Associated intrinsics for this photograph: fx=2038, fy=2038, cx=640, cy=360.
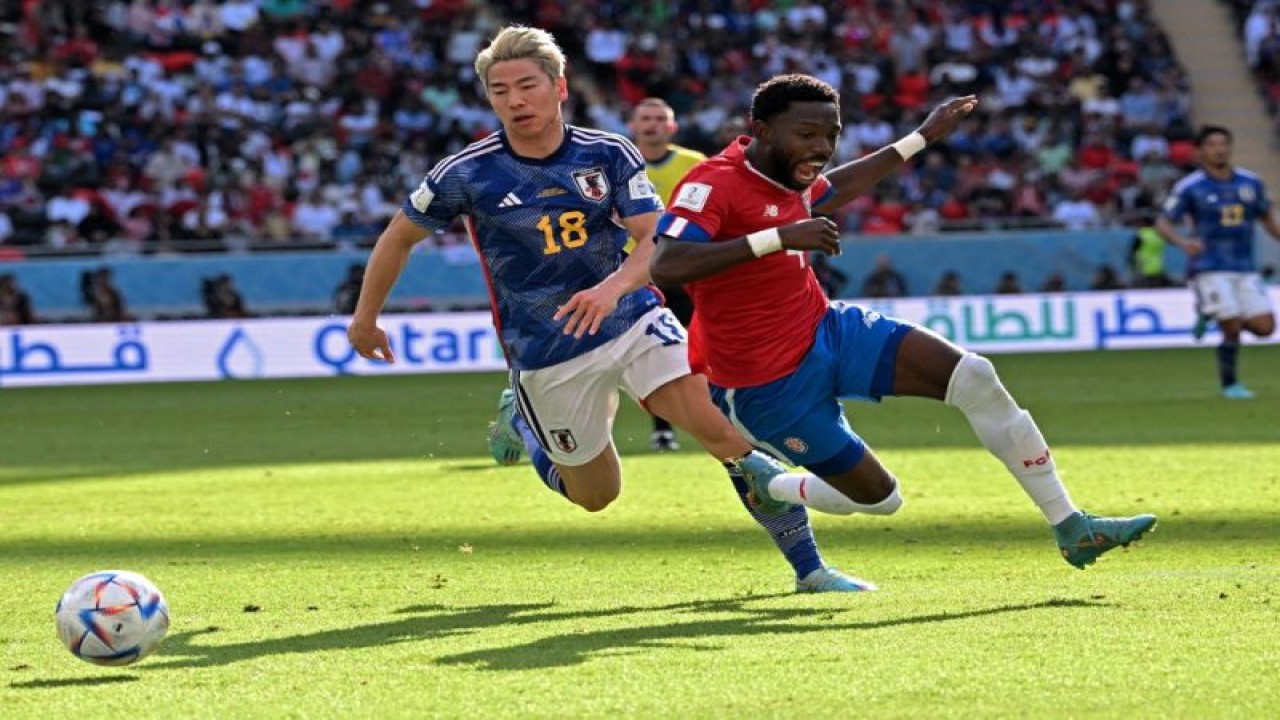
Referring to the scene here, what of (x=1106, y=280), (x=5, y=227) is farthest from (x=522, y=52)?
(x=1106, y=280)

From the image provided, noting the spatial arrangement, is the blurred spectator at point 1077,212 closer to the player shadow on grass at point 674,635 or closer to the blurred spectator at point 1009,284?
the blurred spectator at point 1009,284

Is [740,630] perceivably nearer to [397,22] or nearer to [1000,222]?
[1000,222]

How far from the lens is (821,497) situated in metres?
7.68

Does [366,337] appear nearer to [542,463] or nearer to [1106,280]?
[542,463]

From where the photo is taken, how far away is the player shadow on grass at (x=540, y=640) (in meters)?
6.41

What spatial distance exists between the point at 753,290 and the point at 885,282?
19276 millimetres

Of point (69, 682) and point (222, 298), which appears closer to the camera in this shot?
point (69, 682)

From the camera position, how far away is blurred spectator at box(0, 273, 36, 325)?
963 inches

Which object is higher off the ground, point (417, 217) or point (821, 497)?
point (417, 217)

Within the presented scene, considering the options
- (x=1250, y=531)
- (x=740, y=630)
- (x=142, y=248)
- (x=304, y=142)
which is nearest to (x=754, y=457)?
(x=740, y=630)

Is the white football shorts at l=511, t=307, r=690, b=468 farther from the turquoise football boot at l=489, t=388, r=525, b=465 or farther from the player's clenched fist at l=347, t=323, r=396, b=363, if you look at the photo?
the turquoise football boot at l=489, t=388, r=525, b=465

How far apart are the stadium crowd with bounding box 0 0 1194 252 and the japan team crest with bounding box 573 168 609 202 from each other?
1804 centimetres

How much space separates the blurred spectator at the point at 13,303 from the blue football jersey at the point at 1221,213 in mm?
13860

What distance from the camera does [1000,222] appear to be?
27562 millimetres
